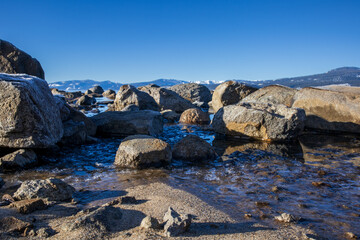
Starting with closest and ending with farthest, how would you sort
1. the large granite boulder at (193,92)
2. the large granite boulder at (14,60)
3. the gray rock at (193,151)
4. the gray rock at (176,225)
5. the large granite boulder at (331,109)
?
the gray rock at (176,225) < the gray rock at (193,151) < the large granite boulder at (331,109) < the large granite boulder at (14,60) < the large granite boulder at (193,92)

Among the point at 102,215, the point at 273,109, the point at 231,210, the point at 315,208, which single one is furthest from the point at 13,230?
the point at 273,109

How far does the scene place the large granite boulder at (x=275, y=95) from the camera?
44.5ft

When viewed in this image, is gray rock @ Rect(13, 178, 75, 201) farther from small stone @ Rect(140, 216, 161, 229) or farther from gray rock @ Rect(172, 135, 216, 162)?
gray rock @ Rect(172, 135, 216, 162)

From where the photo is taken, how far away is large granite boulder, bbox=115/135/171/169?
679cm

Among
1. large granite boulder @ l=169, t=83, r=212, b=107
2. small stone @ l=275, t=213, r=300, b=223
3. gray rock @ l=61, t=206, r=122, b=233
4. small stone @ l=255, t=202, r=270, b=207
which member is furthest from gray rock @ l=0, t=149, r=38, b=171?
large granite boulder @ l=169, t=83, r=212, b=107

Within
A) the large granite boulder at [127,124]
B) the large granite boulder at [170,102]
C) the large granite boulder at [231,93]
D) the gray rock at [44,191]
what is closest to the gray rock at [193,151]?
the large granite boulder at [127,124]

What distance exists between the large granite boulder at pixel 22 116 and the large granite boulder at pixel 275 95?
30.9ft

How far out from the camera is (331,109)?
1143cm

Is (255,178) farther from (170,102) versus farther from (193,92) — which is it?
(193,92)

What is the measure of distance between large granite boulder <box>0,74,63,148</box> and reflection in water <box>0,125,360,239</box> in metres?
0.76

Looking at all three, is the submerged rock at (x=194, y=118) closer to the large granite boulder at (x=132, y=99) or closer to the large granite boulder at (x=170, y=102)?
the large granite boulder at (x=132, y=99)

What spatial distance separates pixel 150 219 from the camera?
140 inches

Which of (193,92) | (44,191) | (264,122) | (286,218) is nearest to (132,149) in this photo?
(44,191)

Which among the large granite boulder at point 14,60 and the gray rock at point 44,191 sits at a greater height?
the large granite boulder at point 14,60
